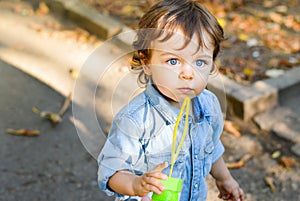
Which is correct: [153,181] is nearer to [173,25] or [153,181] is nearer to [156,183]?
[156,183]

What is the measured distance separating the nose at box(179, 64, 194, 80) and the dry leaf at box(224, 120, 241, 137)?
1.88 m

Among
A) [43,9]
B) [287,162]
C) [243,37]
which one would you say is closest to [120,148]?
[287,162]

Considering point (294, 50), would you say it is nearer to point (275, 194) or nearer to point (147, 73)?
point (275, 194)

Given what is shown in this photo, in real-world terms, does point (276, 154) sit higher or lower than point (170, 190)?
lower

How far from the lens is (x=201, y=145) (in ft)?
6.47

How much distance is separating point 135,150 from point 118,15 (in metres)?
3.55

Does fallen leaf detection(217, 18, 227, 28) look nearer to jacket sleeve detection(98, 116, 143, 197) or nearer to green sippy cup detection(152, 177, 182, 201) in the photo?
jacket sleeve detection(98, 116, 143, 197)

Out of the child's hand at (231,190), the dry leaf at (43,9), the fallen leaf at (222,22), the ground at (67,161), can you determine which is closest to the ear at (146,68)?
the child's hand at (231,190)

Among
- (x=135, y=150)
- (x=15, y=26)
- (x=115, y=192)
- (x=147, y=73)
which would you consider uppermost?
(x=147, y=73)

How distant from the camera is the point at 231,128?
3.57 m

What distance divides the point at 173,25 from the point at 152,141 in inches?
15.2

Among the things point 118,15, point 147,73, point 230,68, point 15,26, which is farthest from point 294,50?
point 147,73

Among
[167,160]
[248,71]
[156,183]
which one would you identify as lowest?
[248,71]

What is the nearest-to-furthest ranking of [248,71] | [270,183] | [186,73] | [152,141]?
[186,73] → [152,141] → [270,183] → [248,71]
